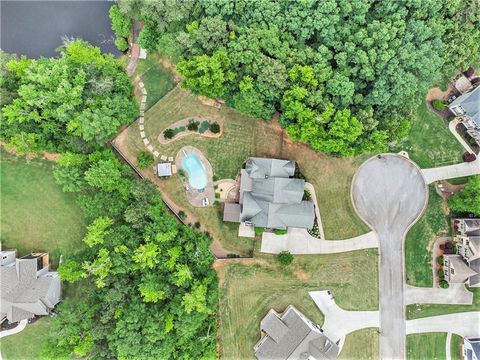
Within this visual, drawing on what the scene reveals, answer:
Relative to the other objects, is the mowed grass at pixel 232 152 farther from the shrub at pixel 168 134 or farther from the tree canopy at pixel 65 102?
the tree canopy at pixel 65 102

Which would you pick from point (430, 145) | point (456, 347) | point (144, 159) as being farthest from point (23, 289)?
point (456, 347)

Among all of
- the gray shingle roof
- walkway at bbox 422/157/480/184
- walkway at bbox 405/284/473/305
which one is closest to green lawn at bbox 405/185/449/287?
walkway at bbox 405/284/473/305

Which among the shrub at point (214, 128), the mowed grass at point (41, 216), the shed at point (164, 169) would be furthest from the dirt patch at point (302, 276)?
the mowed grass at point (41, 216)

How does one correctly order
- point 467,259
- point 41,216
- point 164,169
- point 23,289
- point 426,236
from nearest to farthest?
point 23,289 → point 467,259 → point 164,169 → point 41,216 → point 426,236

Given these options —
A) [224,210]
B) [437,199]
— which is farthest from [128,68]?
[437,199]

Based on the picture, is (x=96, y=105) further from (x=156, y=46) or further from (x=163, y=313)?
(x=163, y=313)

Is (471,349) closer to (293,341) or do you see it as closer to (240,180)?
(293,341)

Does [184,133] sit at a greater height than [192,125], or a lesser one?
lesser
